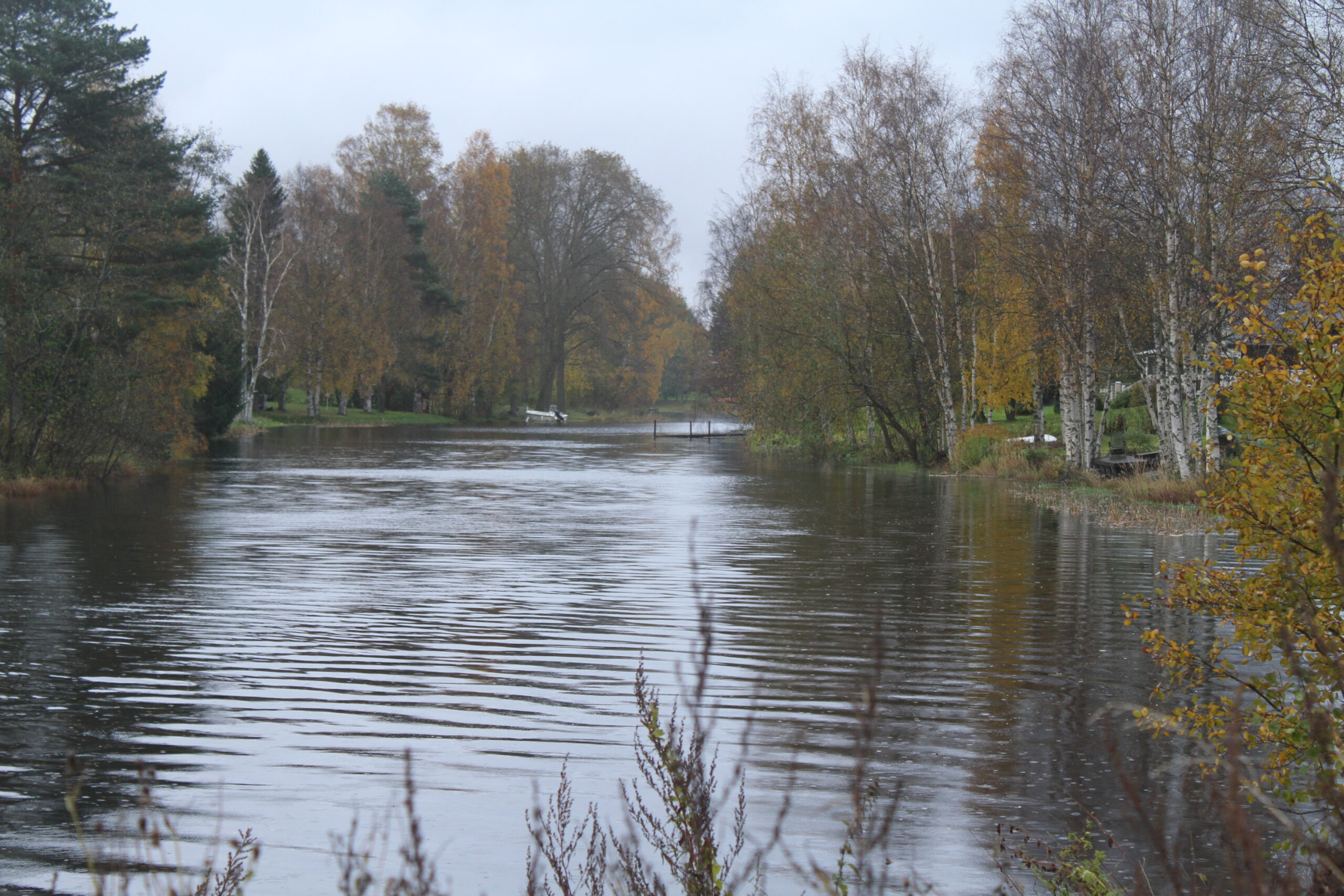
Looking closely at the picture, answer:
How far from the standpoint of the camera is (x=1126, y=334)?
920 inches

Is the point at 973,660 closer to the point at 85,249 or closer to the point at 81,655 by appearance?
the point at 81,655

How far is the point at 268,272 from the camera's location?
169 feet

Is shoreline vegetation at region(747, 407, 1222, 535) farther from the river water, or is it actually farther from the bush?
the river water

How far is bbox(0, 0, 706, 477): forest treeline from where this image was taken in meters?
24.1

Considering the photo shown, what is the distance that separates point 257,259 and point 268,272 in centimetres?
188

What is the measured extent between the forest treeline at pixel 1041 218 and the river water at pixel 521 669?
10.0 ft

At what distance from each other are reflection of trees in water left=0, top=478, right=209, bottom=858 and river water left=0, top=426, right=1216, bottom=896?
30 mm

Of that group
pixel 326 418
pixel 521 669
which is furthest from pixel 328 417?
pixel 521 669

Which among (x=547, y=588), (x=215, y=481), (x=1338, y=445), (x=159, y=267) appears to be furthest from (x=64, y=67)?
(x=1338, y=445)

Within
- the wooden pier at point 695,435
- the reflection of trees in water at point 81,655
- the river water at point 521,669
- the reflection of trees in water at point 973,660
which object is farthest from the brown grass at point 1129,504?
the wooden pier at point 695,435

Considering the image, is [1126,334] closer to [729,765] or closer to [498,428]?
[729,765]

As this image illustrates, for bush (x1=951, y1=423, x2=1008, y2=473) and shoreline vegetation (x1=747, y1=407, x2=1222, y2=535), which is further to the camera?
bush (x1=951, y1=423, x2=1008, y2=473)

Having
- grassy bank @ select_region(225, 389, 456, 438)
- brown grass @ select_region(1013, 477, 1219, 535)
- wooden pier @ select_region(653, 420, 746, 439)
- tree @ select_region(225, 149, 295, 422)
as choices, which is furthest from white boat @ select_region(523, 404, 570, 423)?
brown grass @ select_region(1013, 477, 1219, 535)

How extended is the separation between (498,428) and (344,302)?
10149 millimetres
